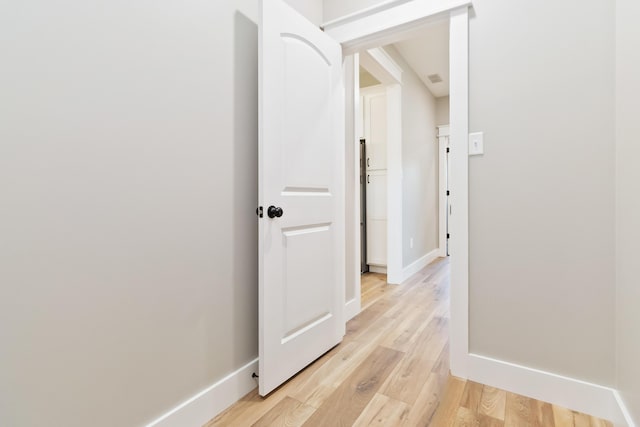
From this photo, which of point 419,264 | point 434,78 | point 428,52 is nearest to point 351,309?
point 419,264

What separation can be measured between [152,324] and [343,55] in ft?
6.41

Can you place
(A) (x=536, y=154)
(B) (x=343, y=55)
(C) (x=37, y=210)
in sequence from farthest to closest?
(B) (x=343, y=55)
(A) (x=536, y=154)
(C) (x=37, y=210)

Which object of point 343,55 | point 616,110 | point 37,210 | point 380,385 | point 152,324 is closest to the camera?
point 37,210

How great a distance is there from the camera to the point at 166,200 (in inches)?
46.6

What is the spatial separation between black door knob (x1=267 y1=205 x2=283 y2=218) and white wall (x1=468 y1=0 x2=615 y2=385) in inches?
38.9

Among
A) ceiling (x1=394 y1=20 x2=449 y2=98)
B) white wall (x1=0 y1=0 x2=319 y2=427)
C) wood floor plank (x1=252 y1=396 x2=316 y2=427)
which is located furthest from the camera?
ceiling (x1=394 y1=20 x2=449 y2=98)

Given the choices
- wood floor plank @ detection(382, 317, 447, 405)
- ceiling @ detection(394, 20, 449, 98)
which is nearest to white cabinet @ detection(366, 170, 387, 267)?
ceiling @ detection(394, 20, 449, 98)

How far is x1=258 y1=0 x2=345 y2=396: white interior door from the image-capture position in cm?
147

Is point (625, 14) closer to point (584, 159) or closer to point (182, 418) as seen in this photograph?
point (584, 159)

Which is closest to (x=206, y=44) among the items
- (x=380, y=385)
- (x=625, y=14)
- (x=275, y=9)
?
(x=275, y=9)

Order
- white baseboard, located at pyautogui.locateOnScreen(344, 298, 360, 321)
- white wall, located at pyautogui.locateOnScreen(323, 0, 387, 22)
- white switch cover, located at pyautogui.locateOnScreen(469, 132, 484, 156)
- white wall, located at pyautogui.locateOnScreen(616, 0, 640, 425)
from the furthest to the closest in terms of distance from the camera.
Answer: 1. white baseboard, located at pyautogui.locateOnScreen(344, 298, 360, 321)
2. white wall, located at pyautogui.locateOnScreen(323, 0, 387, 22)
3. white switch cover, located at pyautogui.locateOnScreen(469, 132, 484, 156)
4. white wall, located at pyautogui.locateOnScreen(616, 0, 640, 425)

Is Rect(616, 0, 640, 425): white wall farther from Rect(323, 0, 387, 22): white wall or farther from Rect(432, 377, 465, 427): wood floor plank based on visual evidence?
Rect(323, 0, 387, 22): white wall

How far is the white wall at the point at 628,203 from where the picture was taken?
1.08m

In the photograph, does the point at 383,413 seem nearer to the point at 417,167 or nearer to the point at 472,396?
the point at 472,396
